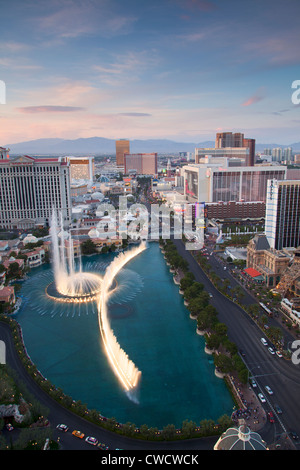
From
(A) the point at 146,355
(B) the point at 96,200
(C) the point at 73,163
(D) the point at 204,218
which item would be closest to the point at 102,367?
(A) the point at 146,355

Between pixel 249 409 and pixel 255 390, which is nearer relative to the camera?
pixel 249 409

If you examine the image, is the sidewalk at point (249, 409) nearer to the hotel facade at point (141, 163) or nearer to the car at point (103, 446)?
the car at point (103, 446)

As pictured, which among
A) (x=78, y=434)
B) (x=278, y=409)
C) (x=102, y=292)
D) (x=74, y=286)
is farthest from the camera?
(x=74, y=286)

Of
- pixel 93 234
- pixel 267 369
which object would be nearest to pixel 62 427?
pixel 267 369

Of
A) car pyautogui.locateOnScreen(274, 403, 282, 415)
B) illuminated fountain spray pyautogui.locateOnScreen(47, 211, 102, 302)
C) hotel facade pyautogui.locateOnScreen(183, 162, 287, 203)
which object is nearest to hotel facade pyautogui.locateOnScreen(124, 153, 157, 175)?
hotel facade pyautogui.locateOnScreen(183, 162, 287, 203)

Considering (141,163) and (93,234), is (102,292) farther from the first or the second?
(141,163)

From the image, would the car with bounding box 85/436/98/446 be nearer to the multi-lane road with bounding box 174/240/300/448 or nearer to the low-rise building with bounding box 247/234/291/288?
the multi-lane road with bounding box 174/240/300/448
